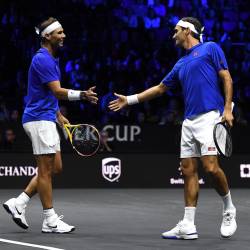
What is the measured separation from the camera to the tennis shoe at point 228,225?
23.4ft

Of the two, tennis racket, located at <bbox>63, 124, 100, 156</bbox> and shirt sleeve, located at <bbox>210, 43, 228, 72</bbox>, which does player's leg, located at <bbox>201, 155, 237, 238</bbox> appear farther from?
tennis racket, located at <bbox>63, 124, 100, 156</bbox>

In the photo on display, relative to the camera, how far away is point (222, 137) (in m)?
7.04

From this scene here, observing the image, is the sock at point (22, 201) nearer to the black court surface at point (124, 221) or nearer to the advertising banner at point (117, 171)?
the black court surface at point (124, 221)

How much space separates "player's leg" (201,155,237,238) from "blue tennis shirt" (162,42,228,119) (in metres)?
0.43

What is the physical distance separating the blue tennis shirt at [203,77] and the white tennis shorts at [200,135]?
6 cm

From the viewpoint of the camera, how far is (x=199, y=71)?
7.09 m

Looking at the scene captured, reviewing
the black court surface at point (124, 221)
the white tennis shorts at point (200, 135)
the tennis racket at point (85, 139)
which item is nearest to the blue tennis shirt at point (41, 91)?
the tennis racket at point (85, 139)

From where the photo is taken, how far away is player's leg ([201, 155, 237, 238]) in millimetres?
7043

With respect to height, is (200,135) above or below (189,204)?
above

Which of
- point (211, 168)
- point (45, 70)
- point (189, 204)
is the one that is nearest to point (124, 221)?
point (189, 204)

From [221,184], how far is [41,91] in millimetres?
1817

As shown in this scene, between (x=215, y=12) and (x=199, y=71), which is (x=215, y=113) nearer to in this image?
(x=199, y=71)

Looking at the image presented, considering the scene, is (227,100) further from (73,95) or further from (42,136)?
(42,136)

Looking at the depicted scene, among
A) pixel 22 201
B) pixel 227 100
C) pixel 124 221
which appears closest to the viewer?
pixel 227 100
